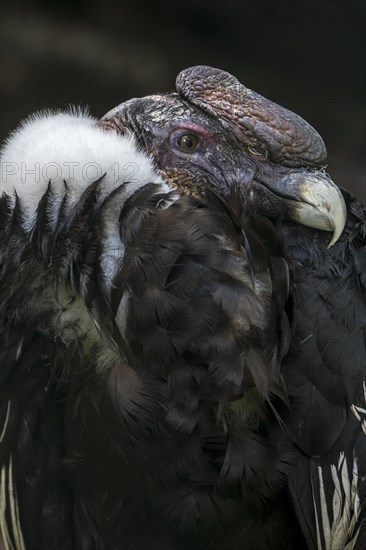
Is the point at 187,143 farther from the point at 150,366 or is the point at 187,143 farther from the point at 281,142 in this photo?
the point at 150,366

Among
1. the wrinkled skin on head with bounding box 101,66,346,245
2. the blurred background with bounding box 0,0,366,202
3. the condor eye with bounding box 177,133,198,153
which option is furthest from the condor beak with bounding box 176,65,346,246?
the blurred background with bounding box 0,0,366,202

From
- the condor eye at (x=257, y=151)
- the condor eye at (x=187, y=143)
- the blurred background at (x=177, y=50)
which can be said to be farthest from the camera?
the blurred background at (x=177, y=50)

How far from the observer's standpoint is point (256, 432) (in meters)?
2.49

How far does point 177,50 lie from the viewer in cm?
530

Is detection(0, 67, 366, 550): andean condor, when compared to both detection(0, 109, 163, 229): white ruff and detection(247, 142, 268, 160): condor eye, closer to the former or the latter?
detection(0, 109, 163, 229): white ruff

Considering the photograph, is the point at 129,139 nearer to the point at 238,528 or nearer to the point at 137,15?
the point at 238,528

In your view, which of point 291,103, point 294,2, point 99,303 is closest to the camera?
point 99,303

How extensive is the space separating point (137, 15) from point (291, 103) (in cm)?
114

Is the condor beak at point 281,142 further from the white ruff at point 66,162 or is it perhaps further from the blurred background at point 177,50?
the blurred background at point 177,50

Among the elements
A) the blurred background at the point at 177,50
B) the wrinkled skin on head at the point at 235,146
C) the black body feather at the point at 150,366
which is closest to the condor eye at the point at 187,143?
the wrinkled skin on head at the point at 235,146

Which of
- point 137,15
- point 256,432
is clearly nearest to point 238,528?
point 256,432

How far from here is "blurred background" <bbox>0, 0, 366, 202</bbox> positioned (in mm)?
4945

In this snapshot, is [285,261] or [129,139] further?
[129,139]

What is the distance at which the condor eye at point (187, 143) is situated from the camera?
2.96m
